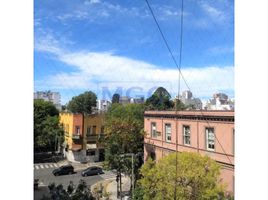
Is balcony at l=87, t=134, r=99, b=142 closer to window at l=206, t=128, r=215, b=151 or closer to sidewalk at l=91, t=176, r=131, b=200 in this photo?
sidewalk at l=91, t=176, r=131, b=200

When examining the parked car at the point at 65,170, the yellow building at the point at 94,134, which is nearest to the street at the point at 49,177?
the parked car at the point at 65,170

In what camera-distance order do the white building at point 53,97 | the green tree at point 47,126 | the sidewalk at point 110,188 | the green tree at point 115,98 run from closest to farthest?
the green tree at point 47,126 → the white building at point 53,97 → the sidewalk at point 110,188 → the green tree at point 115,98

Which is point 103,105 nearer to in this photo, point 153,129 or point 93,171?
point 93,171

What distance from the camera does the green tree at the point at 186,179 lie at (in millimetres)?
1983

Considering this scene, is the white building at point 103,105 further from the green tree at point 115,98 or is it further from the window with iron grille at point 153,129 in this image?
the window with iron grille at point 153,129

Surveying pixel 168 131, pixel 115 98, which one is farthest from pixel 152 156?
pixel 115 98

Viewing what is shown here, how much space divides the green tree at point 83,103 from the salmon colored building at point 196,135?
679mm

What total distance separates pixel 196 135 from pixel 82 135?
983 mm

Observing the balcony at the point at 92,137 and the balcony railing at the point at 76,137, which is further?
the balcony at the point at 92,137

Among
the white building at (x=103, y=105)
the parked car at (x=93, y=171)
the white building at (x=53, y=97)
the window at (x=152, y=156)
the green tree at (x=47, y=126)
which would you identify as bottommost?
the parked car at (x=93, y=171)

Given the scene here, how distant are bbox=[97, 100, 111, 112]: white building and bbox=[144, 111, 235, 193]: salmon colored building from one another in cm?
49
